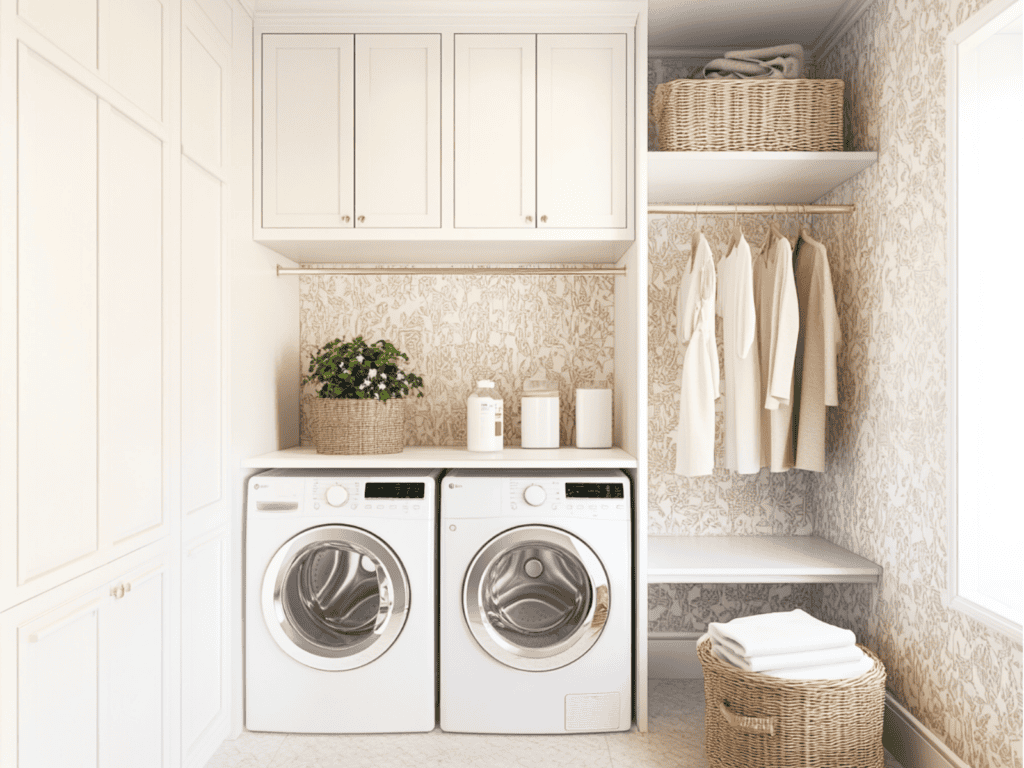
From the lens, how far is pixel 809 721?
6.26 feet

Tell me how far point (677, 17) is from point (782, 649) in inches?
86.9

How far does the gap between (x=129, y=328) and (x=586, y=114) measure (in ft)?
5.28

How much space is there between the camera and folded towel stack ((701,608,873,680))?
195 cm

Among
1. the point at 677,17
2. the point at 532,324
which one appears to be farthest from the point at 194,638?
the point at 677,17

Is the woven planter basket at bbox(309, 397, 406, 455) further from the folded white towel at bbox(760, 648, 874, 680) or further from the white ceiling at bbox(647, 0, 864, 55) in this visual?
the white ceiling at bbox(647, 0, 864, 55)

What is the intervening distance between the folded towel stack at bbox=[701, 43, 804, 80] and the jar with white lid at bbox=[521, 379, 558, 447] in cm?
131

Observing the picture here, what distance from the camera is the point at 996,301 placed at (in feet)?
5.95

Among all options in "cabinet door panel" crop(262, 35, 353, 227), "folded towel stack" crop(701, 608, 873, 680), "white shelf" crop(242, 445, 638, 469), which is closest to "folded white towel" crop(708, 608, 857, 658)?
"folded towel stack" crop(701, 608, 873, 680)

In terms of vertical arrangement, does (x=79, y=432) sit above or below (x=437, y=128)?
below

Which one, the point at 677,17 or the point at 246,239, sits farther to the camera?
the point at 677,17

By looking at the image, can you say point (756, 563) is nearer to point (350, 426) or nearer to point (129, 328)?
point (350, 426)

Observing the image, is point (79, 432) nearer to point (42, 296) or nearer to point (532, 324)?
point (42, 296)

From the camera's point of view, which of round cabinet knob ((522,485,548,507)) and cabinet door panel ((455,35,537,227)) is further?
cabinet door panel ((455,35,537,227))

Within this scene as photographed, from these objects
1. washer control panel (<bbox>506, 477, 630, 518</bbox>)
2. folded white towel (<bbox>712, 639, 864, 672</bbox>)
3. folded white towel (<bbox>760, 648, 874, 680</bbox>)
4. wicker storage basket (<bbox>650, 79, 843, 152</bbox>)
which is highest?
wicker storage basket (<bbox>650, 79, 843, 152</bbox>)
